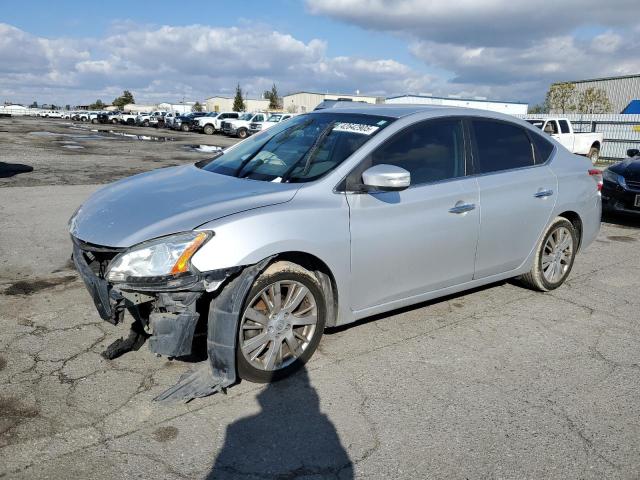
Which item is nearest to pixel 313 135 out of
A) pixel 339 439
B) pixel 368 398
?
pixel 368 398

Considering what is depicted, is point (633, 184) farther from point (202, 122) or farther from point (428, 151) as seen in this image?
point (202, 122)

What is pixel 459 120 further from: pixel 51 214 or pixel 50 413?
pixel 51 214

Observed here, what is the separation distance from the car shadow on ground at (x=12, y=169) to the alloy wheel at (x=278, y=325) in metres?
10.8

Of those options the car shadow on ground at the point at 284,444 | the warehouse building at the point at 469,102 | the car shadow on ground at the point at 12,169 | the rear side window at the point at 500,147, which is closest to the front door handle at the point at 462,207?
the rear side window at the point at 500,147

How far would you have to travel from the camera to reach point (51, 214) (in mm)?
7891

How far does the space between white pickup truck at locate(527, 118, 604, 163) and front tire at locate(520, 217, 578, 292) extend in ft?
47.7

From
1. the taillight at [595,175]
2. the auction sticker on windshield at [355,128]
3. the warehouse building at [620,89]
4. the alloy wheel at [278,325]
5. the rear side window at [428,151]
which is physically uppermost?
the warehouse building at [620,89]

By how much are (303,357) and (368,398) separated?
51cm

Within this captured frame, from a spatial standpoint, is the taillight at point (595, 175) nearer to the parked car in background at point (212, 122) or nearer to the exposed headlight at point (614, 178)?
the exposed headlight at point (614, 178)

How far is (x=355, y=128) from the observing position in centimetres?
397

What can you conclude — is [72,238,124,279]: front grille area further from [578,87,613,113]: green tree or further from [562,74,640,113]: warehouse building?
[562,74,640,113]: warehouse building

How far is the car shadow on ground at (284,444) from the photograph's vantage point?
2.57 m

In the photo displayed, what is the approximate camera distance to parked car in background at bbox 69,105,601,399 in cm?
299

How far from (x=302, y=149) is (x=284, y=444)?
214 centimetres
